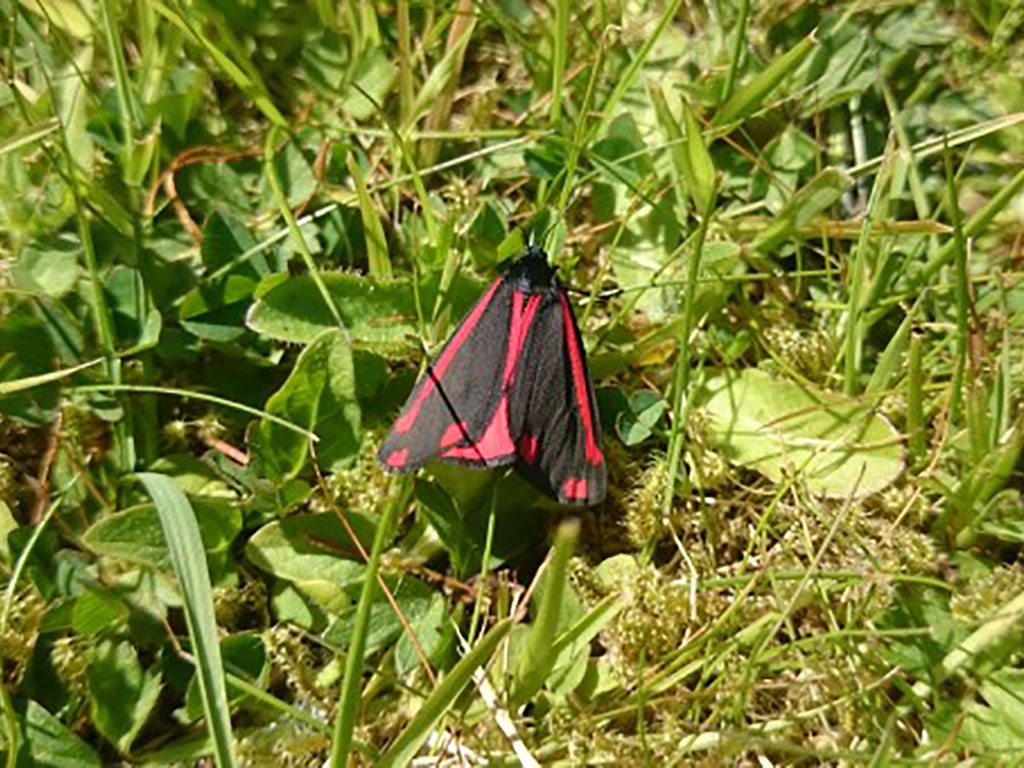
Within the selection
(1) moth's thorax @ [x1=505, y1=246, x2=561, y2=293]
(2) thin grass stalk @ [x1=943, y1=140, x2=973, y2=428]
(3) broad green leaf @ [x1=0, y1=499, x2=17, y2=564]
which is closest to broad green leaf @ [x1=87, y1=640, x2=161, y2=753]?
(3) broad green leaf @ [x1=0, y1=499, x2=17, y2=564]

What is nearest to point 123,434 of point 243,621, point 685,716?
point 243,621

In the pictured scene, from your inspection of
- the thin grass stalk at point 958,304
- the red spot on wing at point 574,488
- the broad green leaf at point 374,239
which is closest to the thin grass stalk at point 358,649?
the red spot on wing at point 574,488

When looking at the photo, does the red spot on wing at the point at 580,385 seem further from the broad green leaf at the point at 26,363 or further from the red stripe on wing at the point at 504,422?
the broad green leaf at the point at 26,363

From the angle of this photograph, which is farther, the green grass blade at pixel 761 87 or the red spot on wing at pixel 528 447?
the green grass blade at pixel 761 87

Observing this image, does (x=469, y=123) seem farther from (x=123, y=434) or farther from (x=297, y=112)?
(x=123, y=434)

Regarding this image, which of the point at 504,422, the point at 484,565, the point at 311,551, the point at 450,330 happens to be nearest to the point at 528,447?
the point at 504,422

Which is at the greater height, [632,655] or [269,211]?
[269,211]

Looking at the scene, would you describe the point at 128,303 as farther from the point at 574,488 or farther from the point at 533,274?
the point at 574,488
